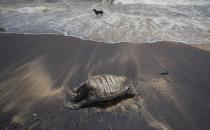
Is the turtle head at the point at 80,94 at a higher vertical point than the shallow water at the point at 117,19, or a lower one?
lower

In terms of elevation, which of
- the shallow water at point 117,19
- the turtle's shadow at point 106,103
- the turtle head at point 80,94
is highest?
the shallow water at point 117,19

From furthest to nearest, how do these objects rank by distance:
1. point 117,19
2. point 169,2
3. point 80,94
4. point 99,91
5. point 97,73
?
point 169,2, point 117,19, point 97,73, point 80,94, point 99,91

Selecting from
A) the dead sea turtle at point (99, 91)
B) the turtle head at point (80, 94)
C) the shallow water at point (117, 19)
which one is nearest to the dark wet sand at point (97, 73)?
the dead sea turtle at point (99, 91)

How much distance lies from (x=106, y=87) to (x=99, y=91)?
14 cm

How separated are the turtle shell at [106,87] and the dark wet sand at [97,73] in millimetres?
150

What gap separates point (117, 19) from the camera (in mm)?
9102

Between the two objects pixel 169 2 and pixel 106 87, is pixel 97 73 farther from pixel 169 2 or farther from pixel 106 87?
pixel 169 2

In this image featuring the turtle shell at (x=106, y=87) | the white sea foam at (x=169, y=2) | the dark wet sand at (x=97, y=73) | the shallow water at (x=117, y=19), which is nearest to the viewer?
the dark wet sand at (x=97, y=73)

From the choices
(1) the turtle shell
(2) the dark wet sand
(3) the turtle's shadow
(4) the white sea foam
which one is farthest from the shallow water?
(3) the turtle's shadow

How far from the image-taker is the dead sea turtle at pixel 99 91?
392 cm

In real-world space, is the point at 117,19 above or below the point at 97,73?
above

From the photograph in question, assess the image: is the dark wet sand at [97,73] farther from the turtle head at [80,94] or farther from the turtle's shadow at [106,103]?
the turtle head at [80,94]

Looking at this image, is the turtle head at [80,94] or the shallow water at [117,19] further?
the shallow water at [117,19]

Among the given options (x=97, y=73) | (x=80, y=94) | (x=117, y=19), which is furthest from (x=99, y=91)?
(x=117, y=19)
